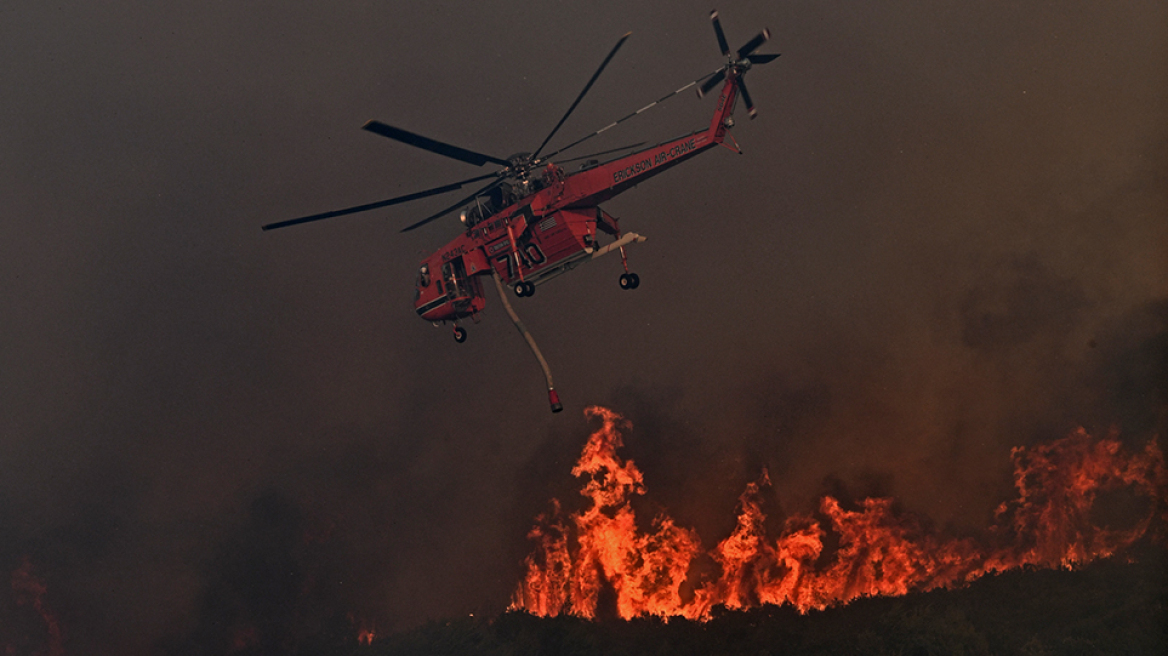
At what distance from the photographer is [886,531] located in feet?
134

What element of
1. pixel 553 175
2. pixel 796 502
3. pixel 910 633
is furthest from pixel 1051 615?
pixel 553 175

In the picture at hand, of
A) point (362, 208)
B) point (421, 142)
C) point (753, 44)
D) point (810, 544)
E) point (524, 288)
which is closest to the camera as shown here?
point (421, 142)

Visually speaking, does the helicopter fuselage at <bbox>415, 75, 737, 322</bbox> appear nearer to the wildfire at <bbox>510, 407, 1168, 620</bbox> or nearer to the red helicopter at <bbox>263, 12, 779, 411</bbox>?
the red helicopter at <bbox>263, 12, 779, 411</bbox>

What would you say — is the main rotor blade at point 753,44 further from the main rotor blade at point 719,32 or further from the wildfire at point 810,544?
the wildfire at point 810,544

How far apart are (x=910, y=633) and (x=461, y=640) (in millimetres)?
28226

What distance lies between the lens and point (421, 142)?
2511 cm

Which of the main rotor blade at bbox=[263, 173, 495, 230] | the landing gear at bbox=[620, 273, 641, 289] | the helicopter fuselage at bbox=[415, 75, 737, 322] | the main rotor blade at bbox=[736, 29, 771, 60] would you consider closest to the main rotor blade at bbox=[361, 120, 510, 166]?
the main rotor blade at bbox=[263, 173, 495, 230]

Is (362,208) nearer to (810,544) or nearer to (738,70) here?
(738,70)

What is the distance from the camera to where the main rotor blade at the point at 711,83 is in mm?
26781

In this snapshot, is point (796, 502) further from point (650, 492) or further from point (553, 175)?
point (553, 175)

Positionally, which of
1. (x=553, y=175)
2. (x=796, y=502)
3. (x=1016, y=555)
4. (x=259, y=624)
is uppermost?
(x=553, y=175)

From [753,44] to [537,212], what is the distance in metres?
11.7

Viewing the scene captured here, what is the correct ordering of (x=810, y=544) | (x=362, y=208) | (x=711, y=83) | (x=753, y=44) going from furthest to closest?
(x=810, y=544)
(x=362, y=208)
(x=711, y=83)
(x=753, y=44)

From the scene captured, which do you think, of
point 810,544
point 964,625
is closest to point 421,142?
point 810,544
